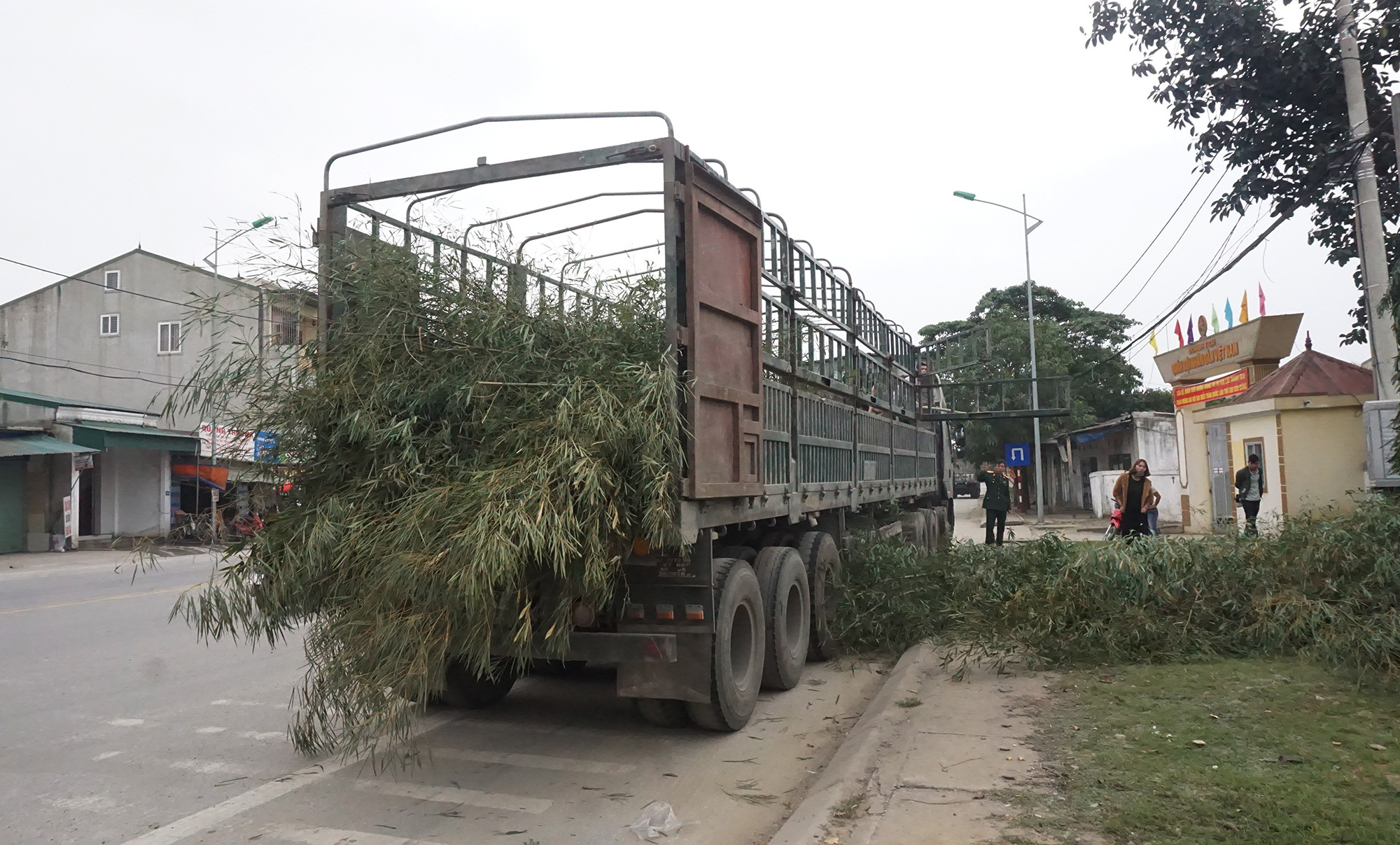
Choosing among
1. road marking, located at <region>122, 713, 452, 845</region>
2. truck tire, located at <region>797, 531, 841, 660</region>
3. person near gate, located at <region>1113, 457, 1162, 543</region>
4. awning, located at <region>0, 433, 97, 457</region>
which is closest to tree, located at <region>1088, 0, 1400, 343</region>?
person near gate, located at <region>1113, 457, 1162, 543</region>

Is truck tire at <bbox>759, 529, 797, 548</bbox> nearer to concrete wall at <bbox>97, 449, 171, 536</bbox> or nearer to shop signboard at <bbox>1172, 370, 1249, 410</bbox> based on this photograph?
shop signboard at <bbox>1172, 370, 1249, 410</bbox>

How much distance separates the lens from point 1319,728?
4.77m

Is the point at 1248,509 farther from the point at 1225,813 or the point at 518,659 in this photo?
the point at 518,659

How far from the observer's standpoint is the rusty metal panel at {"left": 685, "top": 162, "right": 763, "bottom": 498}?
520 centimetres

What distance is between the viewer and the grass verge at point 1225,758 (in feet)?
11.9

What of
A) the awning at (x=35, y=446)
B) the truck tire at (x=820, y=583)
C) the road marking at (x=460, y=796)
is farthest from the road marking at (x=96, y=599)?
the awning at (x=35, y=446)

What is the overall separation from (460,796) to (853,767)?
1.99 metres

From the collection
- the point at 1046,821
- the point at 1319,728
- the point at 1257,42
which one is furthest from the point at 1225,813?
the point at 1257,42

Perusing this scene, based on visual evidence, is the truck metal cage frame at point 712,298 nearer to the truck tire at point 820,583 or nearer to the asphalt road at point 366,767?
the truck tire at point 820,583

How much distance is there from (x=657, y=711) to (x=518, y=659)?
136 centimetres

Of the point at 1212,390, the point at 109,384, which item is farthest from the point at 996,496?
the point at 109,384

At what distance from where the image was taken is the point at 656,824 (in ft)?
14.3

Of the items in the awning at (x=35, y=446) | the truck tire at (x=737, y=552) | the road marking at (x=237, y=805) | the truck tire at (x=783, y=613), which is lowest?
the road marking at (x=237, y=805)

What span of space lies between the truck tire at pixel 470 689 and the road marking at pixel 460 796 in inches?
45.7
